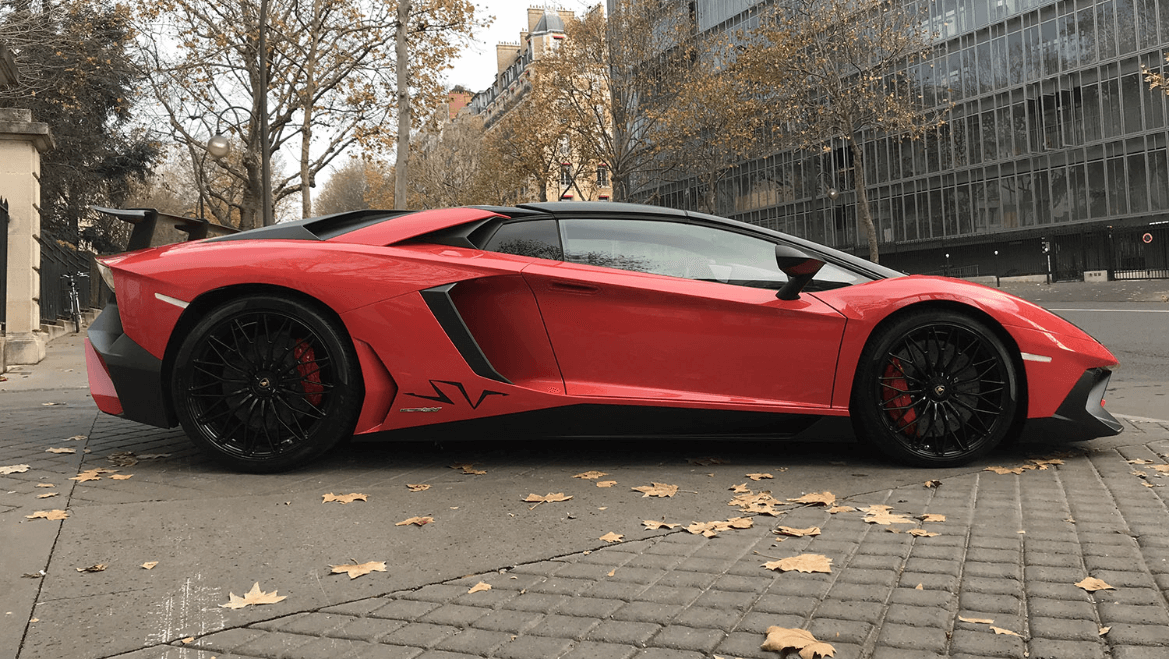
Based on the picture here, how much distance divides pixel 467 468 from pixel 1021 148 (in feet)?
130

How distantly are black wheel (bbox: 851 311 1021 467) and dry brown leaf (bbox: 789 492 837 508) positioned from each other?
0.59 metres

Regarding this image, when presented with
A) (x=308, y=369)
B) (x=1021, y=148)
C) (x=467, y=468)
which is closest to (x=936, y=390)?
(x=467, y=468)

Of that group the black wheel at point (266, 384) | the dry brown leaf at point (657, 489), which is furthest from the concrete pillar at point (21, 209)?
the dry brown leaf at point (657, 489)

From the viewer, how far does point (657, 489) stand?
3.81 meters

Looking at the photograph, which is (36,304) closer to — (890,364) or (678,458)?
(678,458)

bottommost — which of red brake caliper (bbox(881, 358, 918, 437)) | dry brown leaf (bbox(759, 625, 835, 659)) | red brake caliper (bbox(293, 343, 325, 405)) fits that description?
dry brown leaf (bbox(759, 625, 835, 659))

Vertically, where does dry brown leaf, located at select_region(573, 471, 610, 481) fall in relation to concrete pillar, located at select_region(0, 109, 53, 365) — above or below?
below

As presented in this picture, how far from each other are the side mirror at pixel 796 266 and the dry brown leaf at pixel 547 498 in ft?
4.28

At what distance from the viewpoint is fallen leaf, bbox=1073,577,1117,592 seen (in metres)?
2.49

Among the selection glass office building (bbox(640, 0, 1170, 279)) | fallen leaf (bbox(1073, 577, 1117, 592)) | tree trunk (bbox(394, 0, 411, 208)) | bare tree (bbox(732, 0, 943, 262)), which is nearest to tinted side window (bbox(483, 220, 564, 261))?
fallen leaf (bbox(1073, 577, 1117, 592))

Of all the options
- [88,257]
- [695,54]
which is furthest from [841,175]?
[88,257]

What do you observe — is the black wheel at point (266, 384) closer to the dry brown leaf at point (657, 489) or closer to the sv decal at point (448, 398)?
the sv decal at point (448, 398)

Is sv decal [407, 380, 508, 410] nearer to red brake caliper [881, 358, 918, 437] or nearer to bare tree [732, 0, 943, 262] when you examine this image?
red brake caliper [881, 358, 918, 437]

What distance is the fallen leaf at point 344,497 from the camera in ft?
12.1
